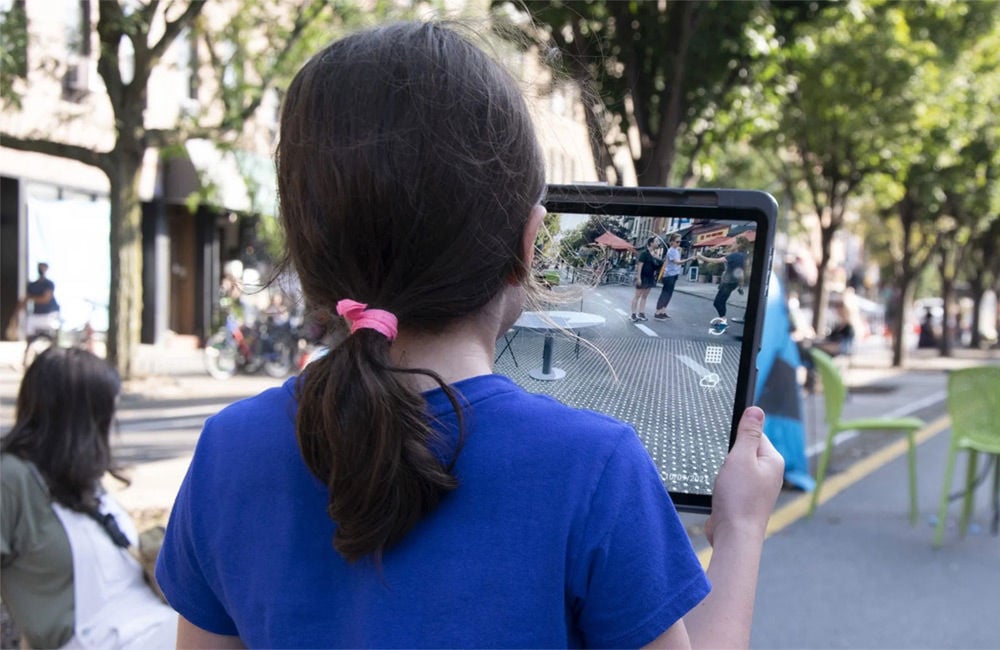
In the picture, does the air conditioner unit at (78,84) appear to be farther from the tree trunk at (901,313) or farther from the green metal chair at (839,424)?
the tree trunk at (901,313)

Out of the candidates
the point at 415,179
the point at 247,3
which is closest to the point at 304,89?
the point at 415,179

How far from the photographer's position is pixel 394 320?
3.71 feet

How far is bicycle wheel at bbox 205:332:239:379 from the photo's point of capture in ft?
55.0

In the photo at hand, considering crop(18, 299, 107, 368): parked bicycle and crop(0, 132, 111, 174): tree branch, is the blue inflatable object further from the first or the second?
crop(18, 299, 107, 368): parked bicycle

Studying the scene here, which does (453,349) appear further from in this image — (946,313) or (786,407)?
(946,313)

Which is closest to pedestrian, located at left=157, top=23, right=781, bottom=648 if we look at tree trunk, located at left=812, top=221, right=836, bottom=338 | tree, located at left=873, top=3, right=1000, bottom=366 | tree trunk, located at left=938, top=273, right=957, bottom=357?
tree, located at left=873, top=3, right=1000, bottom=366

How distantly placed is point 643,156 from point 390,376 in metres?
Result: 6.95

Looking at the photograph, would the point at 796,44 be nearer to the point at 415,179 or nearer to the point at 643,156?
the point at 643,156

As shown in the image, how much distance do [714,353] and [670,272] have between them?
130mm

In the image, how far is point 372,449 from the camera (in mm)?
1085

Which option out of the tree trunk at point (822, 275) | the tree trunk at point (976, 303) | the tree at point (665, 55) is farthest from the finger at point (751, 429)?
the tree trunk at point (976, 303)

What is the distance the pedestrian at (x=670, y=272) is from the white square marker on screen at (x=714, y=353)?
8 centimetres

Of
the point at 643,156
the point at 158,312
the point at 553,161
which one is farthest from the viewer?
the point at 158,312

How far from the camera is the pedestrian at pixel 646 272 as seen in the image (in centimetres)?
139
